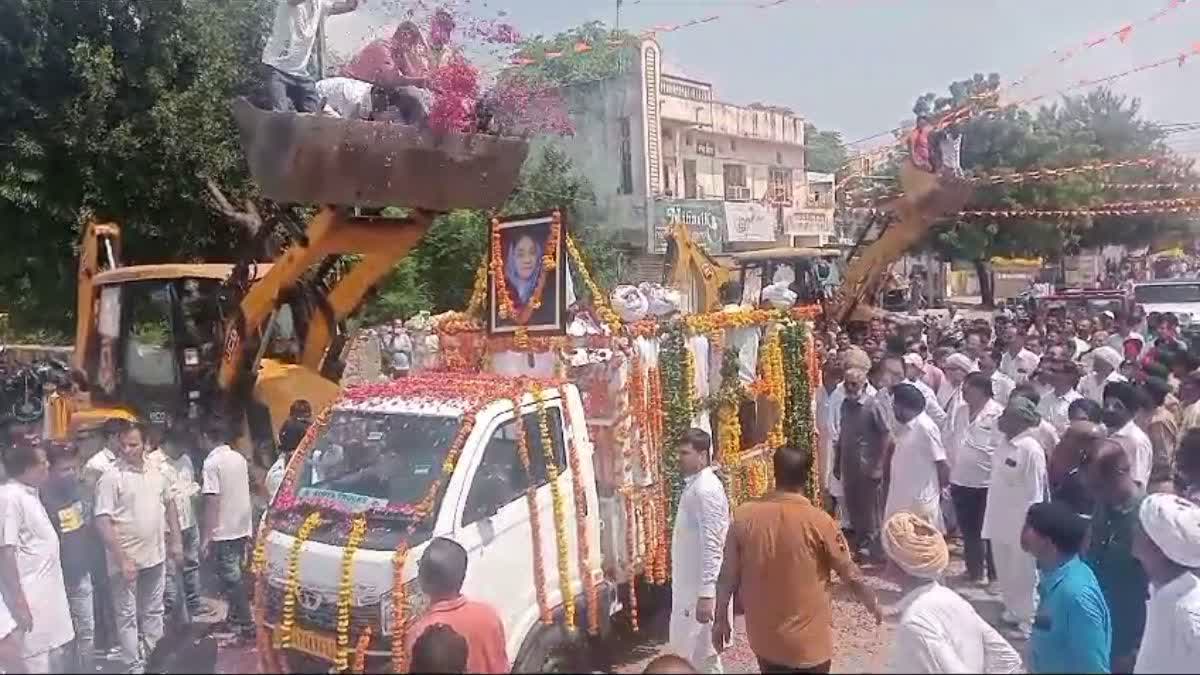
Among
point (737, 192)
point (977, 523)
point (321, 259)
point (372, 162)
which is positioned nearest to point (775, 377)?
point (977, 523)

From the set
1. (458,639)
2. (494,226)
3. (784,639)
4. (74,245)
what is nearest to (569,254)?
(494,226)

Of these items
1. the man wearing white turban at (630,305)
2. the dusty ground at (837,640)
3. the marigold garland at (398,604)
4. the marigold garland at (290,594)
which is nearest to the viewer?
the marigold garland at (398,604)

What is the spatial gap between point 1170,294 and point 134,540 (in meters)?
19.0

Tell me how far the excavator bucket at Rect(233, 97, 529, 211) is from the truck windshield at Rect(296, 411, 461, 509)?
227cm

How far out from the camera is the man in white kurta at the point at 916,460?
8.16 m

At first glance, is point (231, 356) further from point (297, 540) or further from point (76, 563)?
point (297, 540)

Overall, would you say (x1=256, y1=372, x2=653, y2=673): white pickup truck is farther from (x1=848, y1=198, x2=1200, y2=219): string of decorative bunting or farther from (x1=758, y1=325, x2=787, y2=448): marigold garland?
(x1=848, y1=198, x2=1200, y2=219): string of decorative bunting

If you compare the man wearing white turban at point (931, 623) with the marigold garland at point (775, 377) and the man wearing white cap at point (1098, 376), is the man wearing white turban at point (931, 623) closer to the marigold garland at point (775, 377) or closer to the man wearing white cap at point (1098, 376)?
the marigold garland at point (775, 377)

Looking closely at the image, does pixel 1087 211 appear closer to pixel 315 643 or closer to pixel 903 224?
pixel 903 224

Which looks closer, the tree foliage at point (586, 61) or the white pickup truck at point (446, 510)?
the white pickup truck at point (446, 510)

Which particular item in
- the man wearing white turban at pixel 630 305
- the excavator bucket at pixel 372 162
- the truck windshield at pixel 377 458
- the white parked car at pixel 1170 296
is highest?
the excavator bucket at pixel 372 162

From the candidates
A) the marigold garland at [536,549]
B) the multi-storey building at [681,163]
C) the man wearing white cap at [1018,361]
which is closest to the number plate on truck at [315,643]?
the marigold garland at [536,549]

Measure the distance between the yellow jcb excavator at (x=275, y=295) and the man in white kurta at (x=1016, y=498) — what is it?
13.8 feet

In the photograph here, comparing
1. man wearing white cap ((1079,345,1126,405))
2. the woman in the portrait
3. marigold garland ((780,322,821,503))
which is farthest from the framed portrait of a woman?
man wearing white cap ((1079,345,1126,405))
